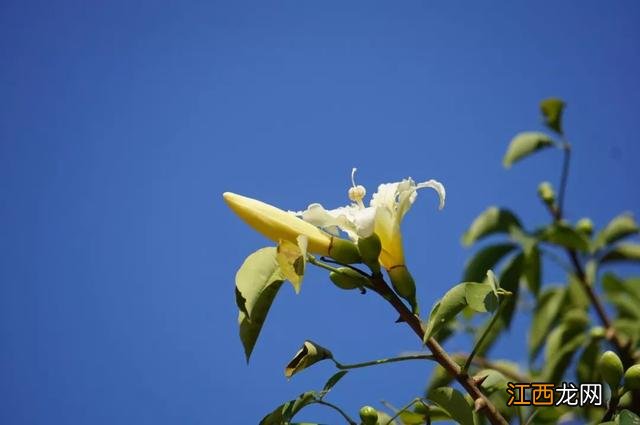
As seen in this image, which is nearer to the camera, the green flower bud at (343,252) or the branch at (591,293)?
the green flower bud at (343,252)

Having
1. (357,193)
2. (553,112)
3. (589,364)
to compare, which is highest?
(553,112)

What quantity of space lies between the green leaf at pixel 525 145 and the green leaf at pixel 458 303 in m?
1.63

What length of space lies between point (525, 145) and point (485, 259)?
509 millimetres

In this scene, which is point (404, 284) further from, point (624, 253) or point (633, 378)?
point (624, 253)

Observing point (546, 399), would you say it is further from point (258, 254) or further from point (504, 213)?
point (504, 213)

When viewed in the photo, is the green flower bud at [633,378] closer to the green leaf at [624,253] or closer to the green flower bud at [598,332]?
the green flower bud at [598,332]

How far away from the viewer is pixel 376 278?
1536 millimetres

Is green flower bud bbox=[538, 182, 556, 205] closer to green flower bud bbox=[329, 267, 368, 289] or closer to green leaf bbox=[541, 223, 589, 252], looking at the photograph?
green leaf bbox=[541, 223, 589, 252]

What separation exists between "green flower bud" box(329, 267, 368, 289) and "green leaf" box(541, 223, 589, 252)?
138 centimetres

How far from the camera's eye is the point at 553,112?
296 cm

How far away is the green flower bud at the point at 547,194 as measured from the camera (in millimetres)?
2996

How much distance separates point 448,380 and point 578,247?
75 cm
